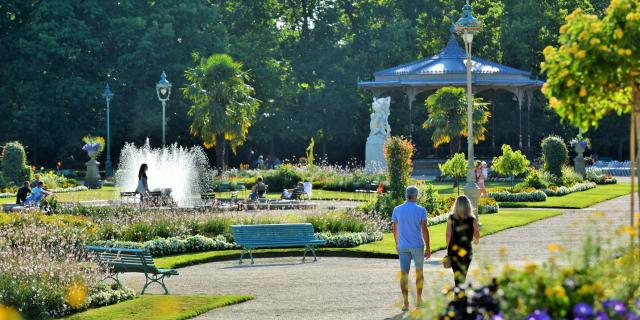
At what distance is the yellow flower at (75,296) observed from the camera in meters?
16.8

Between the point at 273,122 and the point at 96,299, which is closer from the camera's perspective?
the point at 96,299

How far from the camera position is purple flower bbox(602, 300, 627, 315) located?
8.44 metres

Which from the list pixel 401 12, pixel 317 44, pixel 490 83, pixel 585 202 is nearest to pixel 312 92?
pixel 317 44

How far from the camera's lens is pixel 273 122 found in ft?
234

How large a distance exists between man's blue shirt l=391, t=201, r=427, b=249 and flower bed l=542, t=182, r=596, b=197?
100 feet

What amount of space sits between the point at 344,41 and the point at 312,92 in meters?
4.65

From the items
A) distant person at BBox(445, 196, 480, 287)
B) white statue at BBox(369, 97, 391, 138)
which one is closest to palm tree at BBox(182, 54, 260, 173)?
white statue at BBox(369, 97, 391, 138)

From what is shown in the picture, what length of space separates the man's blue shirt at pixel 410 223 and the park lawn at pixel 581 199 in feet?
80.2

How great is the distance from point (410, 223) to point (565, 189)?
3205cm

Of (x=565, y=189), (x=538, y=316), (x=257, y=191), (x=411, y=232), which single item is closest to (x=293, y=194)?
(x=257, y=191)

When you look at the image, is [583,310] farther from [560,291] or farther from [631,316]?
[631,316]

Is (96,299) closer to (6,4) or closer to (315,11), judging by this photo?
(6,4)

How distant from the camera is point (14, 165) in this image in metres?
51.9

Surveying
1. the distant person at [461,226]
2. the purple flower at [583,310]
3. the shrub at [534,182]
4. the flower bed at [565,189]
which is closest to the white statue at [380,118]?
the flower bed at [565,189]
